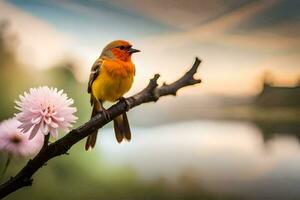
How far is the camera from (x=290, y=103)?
1611mm

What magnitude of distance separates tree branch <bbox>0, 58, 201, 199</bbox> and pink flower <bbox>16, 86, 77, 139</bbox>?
0.03m

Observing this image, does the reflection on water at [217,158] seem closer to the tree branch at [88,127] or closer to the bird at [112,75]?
the bird at [112,75]

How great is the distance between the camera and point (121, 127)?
142 cm

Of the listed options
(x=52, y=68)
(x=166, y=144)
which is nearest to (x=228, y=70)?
(x=166, y=144)

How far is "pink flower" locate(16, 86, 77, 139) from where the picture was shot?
911 millimetres

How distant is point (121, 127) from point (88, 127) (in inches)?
20.6

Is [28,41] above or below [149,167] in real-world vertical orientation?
above

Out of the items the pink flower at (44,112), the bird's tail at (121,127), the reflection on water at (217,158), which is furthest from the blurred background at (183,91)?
the pink flower at (44,112)

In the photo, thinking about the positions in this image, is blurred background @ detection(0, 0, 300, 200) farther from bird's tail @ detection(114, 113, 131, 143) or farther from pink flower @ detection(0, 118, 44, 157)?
pink flower @ detection(0, 118, 44, 157)

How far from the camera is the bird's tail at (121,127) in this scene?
1.40m

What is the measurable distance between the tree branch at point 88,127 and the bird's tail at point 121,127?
1.51ft

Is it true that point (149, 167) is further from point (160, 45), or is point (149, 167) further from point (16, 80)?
point (16, 80)

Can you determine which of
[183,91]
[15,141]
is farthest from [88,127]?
[183,91]

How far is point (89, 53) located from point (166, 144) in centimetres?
38
